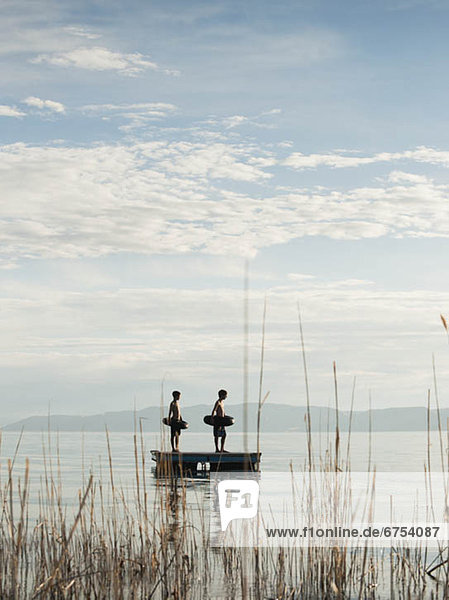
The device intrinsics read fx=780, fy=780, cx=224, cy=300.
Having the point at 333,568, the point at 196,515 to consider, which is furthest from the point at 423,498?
the point at 333,568

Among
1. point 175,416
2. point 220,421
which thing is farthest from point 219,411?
point 175,416

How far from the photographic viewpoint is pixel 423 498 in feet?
44.1

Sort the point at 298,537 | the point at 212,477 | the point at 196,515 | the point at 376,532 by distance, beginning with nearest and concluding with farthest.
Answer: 1. the point at 298,537
2. the point at 376,532
3. the point at 196,515
4. the point at 212,477

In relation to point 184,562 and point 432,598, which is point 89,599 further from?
point 432,598

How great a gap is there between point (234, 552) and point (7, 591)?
2.03 metres
